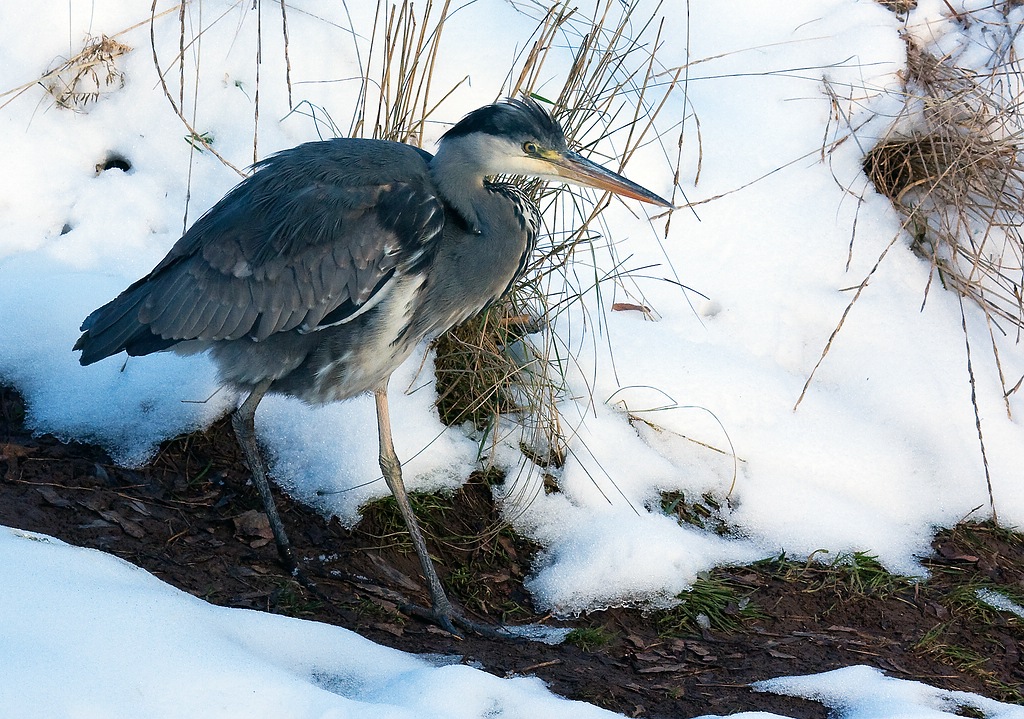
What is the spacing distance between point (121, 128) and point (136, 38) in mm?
489

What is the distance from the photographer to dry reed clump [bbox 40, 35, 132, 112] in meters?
4.62

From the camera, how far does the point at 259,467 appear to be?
3.38 m

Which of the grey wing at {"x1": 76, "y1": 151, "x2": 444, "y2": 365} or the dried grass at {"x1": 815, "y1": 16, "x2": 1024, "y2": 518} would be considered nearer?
the grey wing at {"x1": 76, "y1": 151, "x2": 444, "y2": 365}

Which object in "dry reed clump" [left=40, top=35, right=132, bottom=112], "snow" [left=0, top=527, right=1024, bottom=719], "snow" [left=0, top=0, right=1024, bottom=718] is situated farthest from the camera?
"dry reed clump" [left=40, top=35, right=132, bottom=112]

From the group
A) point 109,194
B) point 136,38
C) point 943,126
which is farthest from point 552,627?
point 136,38

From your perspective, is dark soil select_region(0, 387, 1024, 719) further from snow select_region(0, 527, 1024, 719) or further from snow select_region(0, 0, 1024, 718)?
snow select_region(0, 527, 1024, 719)

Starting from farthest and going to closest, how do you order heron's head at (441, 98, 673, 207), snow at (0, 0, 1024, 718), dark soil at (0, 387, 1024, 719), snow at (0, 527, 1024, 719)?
snow at (0, 0, 1024, 718), heron's head at (441, 98, 673, 207), dark soil at (0, 387, 1024, 719), snow at (0, 527, 1024, 719)

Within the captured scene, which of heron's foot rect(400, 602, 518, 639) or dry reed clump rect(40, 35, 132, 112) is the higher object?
dry reed clump rect(40, 35, 132, 112)

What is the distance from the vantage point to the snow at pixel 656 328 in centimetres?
364

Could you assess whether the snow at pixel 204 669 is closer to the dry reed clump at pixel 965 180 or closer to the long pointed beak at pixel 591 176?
the long pointed beak at pixel 591 176

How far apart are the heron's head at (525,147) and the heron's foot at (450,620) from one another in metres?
1.36

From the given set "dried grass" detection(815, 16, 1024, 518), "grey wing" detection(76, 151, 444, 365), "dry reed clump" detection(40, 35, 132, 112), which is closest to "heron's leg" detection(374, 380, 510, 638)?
"grey wing" detection(76, 151, 444, 365)

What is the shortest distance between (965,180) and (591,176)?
211 centimetres

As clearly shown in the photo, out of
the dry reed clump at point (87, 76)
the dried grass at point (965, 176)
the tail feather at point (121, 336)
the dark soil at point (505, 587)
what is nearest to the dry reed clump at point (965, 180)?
the dried grass at point (965, 176)
